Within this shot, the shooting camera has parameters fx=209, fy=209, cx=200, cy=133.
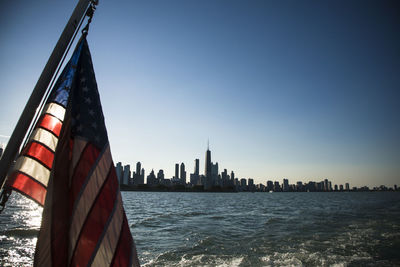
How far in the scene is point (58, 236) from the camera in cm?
223

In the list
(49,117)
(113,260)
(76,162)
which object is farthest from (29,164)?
(113,260)

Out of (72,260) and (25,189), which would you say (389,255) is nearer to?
(72,260)

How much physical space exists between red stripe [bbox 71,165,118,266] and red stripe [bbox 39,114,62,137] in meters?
1.34

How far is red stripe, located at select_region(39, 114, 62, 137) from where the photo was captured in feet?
10.2

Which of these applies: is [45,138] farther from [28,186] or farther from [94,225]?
[94,225]

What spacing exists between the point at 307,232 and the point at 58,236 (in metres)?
15.4

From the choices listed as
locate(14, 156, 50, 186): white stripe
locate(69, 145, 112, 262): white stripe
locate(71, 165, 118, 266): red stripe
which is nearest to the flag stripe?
locate(69, 145, 112, 262): white stripe

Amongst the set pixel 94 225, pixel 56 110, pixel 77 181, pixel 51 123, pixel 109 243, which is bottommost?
pixel 109 243

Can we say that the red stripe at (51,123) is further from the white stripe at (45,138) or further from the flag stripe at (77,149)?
the flag stripe at (77,149)

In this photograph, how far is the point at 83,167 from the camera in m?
2.47

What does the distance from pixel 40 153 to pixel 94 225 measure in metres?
1.62

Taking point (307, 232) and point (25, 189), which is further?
point (307, 232)

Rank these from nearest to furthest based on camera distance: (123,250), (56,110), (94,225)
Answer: (94,225)
(123,250)
(56,110)

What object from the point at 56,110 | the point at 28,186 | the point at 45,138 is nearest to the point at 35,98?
the point at 56,110
